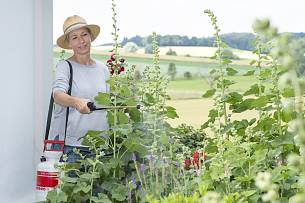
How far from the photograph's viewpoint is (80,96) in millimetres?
3053

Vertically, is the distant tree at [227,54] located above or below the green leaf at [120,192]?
above

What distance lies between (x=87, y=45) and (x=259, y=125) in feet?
3.89

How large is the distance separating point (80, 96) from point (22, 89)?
1.59 feet

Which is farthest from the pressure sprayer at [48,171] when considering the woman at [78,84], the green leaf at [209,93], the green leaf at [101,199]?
the green leaf at [209,93]

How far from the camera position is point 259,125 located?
237cm

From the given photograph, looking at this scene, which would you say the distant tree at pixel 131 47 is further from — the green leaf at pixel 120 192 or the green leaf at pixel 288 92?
the green leaf at pixel 288 92

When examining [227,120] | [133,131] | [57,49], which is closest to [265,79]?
[227,120]

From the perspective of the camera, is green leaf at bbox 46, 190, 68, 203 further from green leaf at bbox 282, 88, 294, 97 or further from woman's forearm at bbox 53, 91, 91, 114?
green leaf at bbox 282, 88, 294, 97

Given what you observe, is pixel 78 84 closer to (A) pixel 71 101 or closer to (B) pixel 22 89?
(A) pixel 71 101

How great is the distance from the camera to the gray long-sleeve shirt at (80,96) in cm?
302

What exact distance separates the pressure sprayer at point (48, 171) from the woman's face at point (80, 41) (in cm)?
53

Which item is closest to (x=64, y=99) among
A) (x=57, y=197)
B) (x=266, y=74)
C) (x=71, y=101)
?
(x=71, y=101)

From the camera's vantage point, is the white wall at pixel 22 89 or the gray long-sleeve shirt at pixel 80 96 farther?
the white wall at pixel 22 89

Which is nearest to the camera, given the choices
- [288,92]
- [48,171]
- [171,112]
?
[288,92]
